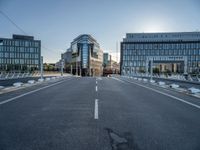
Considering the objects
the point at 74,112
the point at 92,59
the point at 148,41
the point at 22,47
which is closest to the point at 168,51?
the point at 148,41

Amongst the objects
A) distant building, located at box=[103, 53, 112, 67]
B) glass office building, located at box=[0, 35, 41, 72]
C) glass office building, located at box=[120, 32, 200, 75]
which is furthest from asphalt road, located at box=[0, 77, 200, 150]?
distant building, located at box=[103, 53, 112, 67]

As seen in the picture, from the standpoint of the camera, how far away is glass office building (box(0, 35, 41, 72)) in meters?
101

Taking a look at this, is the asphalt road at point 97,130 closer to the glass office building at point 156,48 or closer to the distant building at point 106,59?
the glass office building at point 156,48

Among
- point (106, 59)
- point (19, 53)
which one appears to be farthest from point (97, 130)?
point (106, 59)

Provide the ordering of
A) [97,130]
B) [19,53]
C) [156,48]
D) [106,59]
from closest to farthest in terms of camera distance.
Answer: [97,130], [19,53], [156,48], [106,59]

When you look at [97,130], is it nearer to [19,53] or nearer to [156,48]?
[19,53]

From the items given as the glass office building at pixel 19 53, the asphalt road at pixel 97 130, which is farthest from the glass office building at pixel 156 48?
the asphalt road at pixel 97 130

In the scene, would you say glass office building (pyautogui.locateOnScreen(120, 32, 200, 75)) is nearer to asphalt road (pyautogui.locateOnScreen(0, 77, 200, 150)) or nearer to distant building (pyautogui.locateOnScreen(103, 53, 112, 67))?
distant building (pyautogui.locateOnScreen(103, 53, 112, 67))

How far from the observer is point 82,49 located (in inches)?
4232

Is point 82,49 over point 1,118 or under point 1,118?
over

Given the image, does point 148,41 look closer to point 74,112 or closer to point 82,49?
point 82,49

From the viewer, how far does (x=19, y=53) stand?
104000mm

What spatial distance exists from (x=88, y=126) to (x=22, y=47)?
10966 centimetres

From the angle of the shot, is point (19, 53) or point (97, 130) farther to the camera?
point (19, 53)
